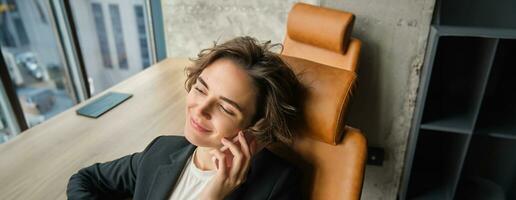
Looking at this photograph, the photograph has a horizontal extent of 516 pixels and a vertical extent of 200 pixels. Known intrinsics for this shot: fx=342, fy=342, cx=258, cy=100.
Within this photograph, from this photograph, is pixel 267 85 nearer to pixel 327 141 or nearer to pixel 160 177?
pixel 327 141

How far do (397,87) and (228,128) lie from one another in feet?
3.50

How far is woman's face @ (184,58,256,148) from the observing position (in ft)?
2.92

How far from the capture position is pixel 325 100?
3.19 feet

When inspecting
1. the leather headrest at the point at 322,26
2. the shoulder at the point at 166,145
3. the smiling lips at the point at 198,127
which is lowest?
the shoulder at the point at 166,145

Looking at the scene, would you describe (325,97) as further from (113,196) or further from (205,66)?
(113,196)

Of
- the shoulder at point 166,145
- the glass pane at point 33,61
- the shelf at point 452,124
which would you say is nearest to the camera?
the shoulder at point 166,145

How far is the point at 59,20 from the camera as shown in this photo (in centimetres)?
206

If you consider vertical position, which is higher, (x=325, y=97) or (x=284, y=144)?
(x=325, y=97)

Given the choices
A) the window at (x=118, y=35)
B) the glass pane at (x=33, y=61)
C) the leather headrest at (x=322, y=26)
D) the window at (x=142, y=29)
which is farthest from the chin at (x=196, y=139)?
the window at (x=118, y=35)

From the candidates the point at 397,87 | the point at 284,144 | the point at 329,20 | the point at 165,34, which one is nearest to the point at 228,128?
the point at 284,144

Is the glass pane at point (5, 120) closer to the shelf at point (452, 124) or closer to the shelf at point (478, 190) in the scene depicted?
the shelf at point (452, 124)

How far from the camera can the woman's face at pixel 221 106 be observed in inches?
35.0

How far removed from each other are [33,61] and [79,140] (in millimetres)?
2188

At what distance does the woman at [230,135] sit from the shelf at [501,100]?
106 centimetres
